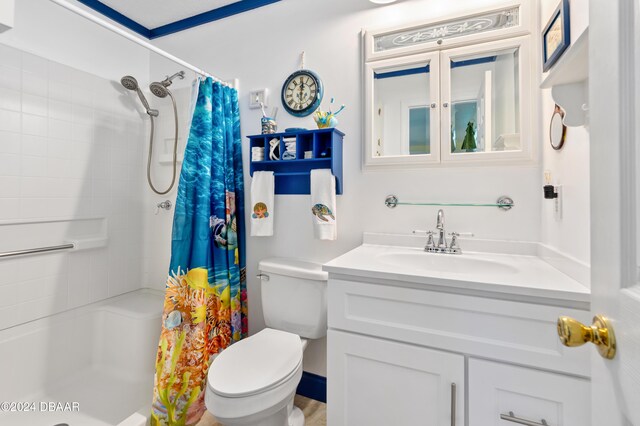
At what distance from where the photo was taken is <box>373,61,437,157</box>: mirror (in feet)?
4.76

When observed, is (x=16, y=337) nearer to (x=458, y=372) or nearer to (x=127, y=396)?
(x=127, y=396)

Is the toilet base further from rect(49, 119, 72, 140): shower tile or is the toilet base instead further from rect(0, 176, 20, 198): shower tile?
rect(49, 119, 72, 140): shower tile

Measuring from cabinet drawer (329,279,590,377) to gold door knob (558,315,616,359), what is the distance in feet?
1.63

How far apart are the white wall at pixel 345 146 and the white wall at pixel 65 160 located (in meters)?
0.67

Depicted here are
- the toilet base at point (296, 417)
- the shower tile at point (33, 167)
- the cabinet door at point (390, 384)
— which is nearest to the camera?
the cabinet door at point (390, 384)

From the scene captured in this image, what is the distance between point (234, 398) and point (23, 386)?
137cm

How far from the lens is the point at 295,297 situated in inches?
57.7

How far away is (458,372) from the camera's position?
36.8 inches

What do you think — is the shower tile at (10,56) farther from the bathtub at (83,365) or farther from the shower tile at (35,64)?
the bathtub at (83,365)

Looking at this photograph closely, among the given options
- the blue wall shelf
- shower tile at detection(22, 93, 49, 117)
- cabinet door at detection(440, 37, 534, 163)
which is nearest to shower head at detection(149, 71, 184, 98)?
shower tile at detection(22, 93, 49, 117)

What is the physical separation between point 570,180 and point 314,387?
1.57 metres

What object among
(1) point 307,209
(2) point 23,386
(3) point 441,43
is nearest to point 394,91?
(3) point 441,43

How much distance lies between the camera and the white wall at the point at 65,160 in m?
1.51

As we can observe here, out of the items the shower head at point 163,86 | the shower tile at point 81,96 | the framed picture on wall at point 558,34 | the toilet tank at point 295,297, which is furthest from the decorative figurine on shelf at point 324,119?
the shower tile at point 81,96
